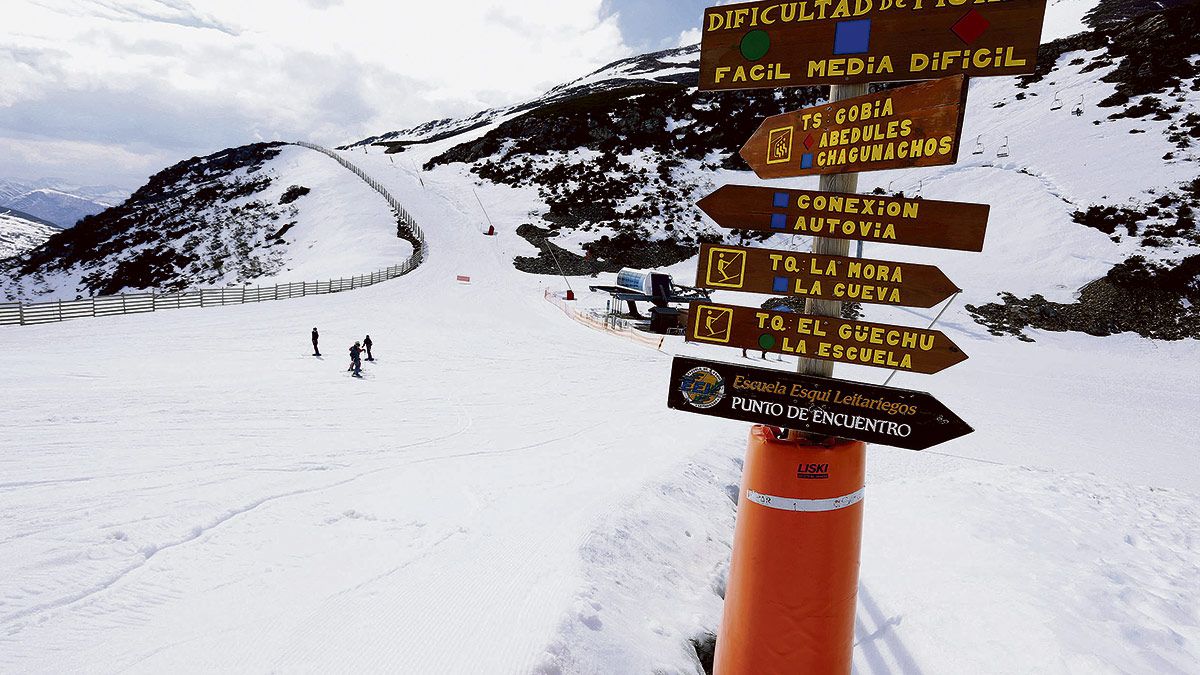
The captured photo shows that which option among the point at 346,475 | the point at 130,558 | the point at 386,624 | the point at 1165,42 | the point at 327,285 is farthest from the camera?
the point at 1165,42

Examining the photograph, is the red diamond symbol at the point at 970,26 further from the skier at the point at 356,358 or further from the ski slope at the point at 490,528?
the skier at the point at 356,358

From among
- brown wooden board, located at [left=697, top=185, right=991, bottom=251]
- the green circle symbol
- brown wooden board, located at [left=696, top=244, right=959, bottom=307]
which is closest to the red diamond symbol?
brown wooden board, located at [left=697, top=185, right=991, bottom=251]

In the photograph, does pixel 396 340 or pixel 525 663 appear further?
pixel 396 340

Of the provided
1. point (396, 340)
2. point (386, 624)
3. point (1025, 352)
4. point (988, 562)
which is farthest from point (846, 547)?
point (1025, 352)

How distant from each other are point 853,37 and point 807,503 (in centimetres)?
336

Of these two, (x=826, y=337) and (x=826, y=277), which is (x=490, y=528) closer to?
(x=826, y=337)

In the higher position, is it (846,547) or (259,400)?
(846,547)

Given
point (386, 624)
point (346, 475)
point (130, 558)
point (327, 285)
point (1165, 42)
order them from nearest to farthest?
point (386, 624)
point (130, 558)
point (346, 475)
point (327, 285)
point (1165, 42)

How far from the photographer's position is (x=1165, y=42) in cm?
5128

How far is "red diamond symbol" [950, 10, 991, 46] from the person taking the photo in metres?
3.72

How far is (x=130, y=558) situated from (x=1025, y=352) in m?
33.8

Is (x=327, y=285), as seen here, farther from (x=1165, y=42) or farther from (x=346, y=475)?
(x=1165, y=42)

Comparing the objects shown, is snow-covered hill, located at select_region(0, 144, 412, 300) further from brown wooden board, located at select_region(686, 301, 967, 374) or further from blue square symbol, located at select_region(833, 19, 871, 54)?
blue square symbol, located at select_region(833, 19, 871, 54)

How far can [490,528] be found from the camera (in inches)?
326
